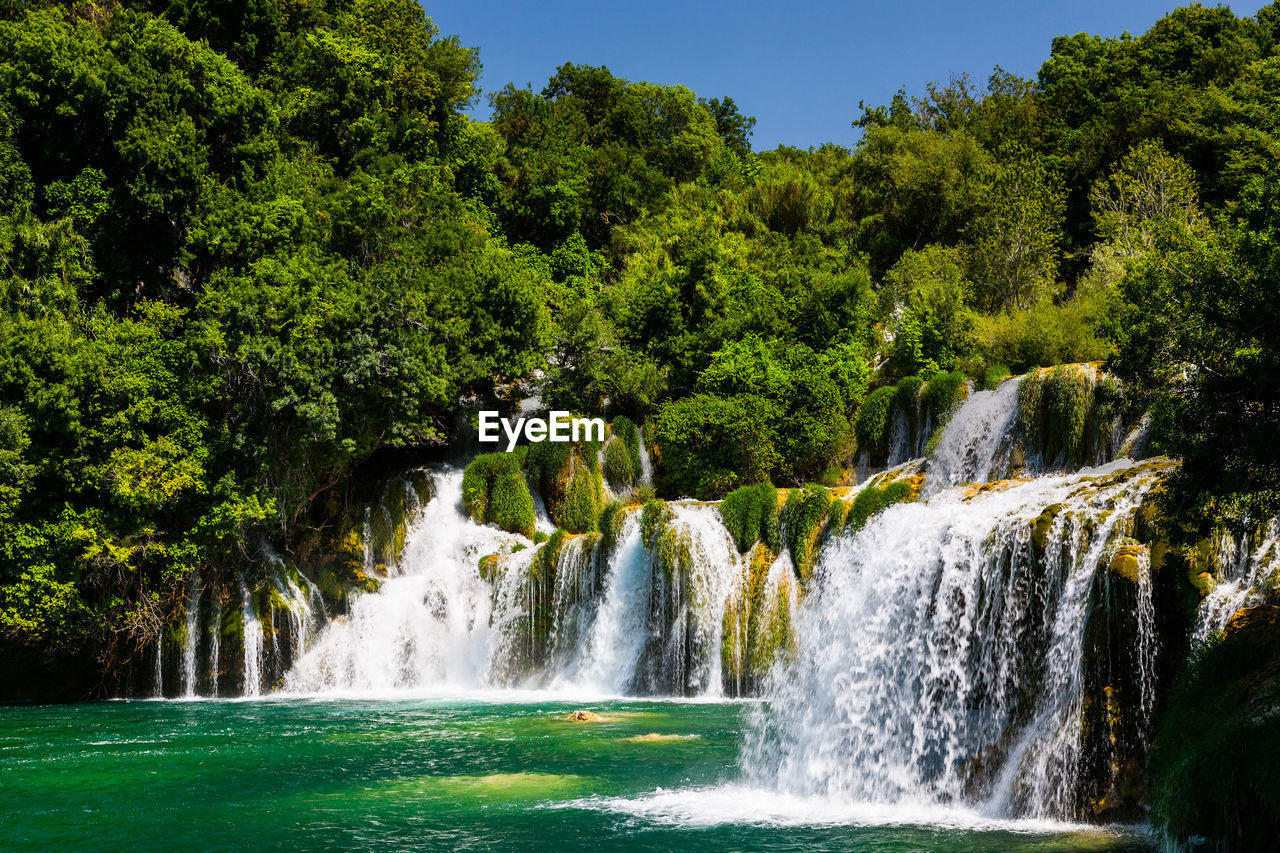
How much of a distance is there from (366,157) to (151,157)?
37.1 ft

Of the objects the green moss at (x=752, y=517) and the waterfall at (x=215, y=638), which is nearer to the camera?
the green moss at (x=752, y=517)

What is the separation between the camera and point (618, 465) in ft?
102

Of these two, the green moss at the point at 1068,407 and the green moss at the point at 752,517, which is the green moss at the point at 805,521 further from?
the green moss at the point at 1068,407

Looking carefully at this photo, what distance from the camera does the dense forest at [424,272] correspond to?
24469 millimetres

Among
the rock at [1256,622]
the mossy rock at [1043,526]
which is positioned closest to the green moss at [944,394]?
the mossy rock at [1043,526]

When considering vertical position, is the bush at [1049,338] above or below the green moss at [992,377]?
above

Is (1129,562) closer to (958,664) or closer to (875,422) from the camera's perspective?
(958,664)

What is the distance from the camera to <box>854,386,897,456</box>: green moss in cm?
2847

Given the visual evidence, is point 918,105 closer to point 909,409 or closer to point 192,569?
point 909,409

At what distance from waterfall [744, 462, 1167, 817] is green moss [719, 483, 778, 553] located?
8.77m

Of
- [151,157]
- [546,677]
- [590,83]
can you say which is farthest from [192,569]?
[590,83]

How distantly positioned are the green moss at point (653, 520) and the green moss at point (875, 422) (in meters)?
7.04

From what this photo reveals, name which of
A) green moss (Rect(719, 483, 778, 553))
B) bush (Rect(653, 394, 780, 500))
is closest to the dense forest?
bush (Rect(653, 394, 780, 500))

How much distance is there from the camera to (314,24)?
140 feet
